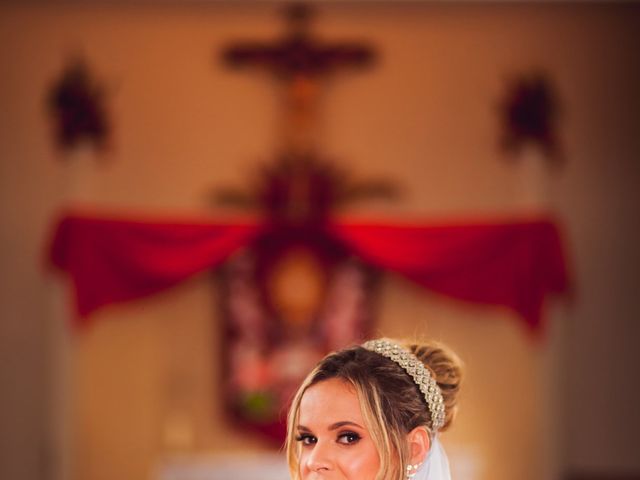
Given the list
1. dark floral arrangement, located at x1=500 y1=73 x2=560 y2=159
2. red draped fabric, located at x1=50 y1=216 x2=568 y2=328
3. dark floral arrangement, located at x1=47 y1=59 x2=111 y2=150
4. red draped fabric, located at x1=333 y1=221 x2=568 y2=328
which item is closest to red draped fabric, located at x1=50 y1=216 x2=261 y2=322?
red draped fabric, located at x1=50 y1=216 x2=568 y2=328

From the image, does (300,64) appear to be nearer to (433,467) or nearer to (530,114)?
(530,114)

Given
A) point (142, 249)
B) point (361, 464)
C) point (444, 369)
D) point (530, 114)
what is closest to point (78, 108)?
point (142, 249)

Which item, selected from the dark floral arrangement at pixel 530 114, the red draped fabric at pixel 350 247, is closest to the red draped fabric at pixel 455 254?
the red draped fabric at pixel 350 247

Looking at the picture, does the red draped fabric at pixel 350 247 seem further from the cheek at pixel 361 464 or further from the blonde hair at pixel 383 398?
the cheek at pixel 361 464

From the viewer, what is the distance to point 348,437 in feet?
7.23

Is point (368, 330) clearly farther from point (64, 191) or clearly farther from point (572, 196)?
point (64, 191)

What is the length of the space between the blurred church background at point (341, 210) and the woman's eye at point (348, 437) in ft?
14.8

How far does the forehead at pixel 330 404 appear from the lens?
2201mm

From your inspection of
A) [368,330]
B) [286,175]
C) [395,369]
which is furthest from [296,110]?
[395,369]

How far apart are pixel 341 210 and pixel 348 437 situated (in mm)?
4853

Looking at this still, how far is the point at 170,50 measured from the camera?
723cm

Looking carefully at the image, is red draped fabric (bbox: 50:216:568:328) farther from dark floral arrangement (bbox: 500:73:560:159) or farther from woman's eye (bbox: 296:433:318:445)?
woman's eye (bbox: 296:433:318:445)

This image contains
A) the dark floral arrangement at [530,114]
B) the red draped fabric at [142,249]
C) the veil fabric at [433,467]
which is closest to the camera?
the veil fabric at [433,467]

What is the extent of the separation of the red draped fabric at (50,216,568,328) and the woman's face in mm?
4422
